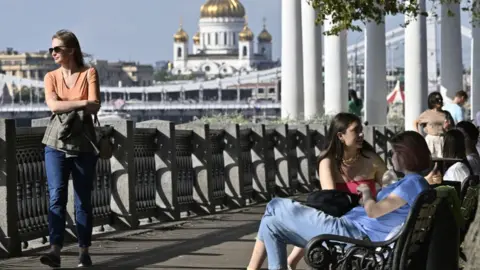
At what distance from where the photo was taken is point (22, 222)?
1248 cm

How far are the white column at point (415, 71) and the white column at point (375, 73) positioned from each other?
508mm

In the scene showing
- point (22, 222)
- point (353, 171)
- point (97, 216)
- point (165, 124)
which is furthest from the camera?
point (165, 124)

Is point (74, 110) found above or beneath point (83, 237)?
above

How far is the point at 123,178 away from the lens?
1495 cm

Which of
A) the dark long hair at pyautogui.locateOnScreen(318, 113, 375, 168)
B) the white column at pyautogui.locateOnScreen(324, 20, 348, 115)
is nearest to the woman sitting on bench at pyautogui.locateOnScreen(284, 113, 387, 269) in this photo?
the dark long hair at pyautogui.locateOnScreen(318, 113, 375, 168)

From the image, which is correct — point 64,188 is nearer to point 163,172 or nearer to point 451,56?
point 163,172

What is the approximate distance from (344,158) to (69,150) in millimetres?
2013

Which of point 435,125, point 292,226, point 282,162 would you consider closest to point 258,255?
point 292,226

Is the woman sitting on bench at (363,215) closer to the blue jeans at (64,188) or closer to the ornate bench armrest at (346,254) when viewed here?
the ornate bench armrest at (346,254)

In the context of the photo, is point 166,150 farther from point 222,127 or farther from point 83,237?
point 83,237

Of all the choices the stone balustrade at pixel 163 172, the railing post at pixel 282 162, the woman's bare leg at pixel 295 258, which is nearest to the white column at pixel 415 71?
the stone balustrade at pixel 163 172

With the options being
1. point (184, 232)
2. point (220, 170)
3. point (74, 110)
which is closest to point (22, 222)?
point (74, 110)

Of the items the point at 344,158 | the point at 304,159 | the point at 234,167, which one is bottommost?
the point at 304,159

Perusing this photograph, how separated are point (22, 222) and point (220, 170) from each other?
7.07 meters
